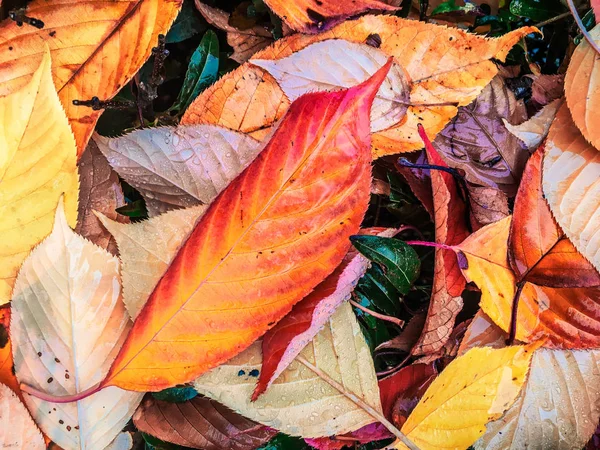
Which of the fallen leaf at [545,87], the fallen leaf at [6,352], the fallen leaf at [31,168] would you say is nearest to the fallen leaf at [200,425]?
the fallen leaf at [6,352]

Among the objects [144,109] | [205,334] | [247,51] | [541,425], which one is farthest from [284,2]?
[541,425]

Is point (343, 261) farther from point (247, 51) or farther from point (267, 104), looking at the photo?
point (247, 51)

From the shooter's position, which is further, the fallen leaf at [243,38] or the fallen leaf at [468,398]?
the fallen leaf at [243,38]

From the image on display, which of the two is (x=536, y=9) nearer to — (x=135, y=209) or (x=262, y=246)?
(x=262, y=246)

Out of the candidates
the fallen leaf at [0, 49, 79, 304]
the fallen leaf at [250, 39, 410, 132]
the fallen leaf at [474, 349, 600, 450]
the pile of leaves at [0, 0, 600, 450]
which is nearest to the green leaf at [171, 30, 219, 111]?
the pile of leaves at [0, 0, 600, 450]

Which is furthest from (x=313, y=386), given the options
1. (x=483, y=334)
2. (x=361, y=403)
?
(x=483, y=334)

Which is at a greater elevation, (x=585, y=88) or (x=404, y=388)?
(x=585, y=88)

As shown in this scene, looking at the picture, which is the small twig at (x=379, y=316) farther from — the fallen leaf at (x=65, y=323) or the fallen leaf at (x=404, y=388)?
the fallen leaf at (x=65, y=323)
